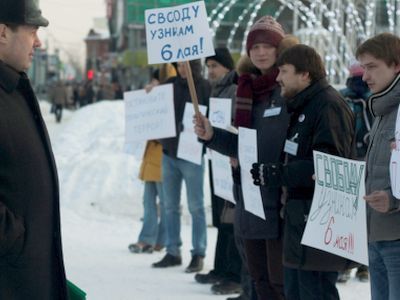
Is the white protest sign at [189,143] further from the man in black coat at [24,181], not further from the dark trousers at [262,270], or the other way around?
the man in black coat at [24,181]

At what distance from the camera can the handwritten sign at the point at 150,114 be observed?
8719 mm

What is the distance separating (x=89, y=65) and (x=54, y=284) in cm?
9354

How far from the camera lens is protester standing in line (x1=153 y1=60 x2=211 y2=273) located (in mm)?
8455

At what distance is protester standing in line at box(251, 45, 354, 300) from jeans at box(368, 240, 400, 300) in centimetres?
39

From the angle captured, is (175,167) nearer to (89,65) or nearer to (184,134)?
(184,134)

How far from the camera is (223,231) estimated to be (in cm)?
779

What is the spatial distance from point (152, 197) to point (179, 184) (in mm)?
931

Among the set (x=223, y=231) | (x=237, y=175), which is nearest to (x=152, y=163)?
(x=223, y=231)

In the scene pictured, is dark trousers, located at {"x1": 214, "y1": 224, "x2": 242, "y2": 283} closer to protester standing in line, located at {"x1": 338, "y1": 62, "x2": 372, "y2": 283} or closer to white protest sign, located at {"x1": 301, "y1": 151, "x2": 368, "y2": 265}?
protester standing in line, located at {"x1": 338, "y1": 62, "x2": 372, "y2": 283}

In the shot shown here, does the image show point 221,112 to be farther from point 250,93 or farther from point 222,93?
point 250,93

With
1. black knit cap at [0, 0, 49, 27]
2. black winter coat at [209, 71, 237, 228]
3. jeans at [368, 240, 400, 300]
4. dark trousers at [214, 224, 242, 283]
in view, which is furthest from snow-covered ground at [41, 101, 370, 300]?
black knit cap at [0, 0, 49, 27]

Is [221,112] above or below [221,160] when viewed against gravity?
above

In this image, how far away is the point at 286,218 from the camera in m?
5.07

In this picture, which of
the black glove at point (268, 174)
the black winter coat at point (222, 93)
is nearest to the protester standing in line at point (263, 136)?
the black glove at point (268, 174)
